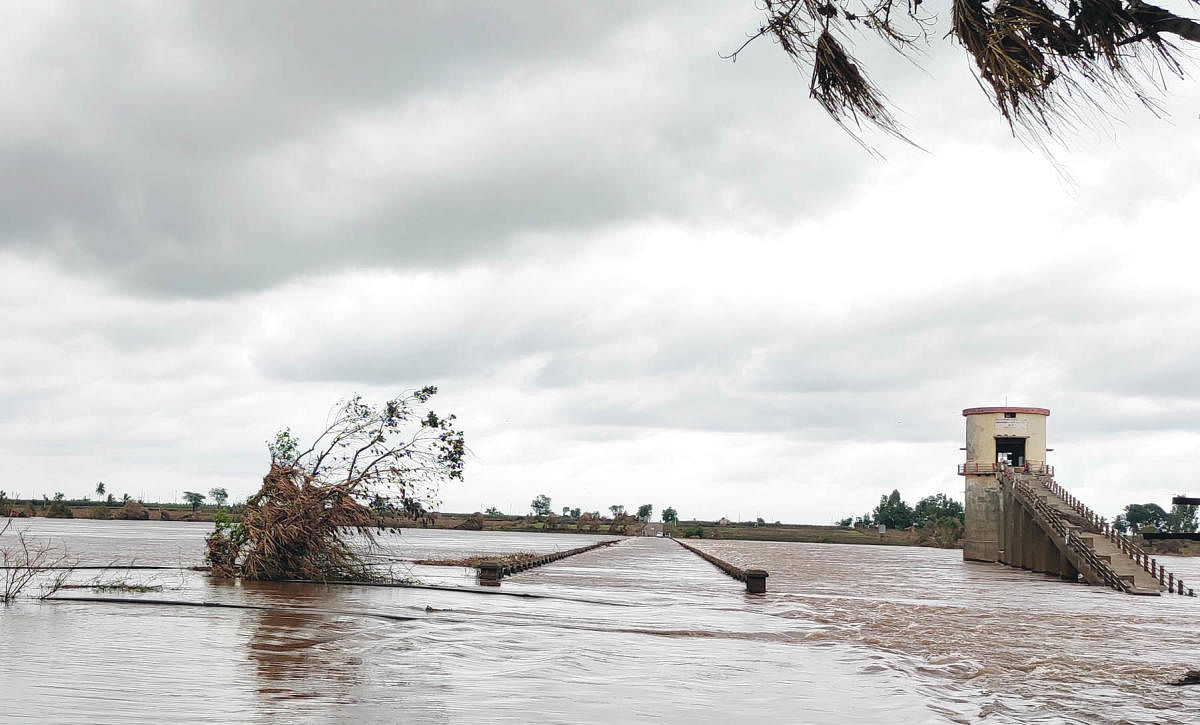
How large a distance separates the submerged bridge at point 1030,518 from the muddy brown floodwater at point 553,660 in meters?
17.8

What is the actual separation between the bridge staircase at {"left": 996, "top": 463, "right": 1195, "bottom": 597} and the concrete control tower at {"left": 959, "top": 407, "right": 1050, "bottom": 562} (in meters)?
0.80

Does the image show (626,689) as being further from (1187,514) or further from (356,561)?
(1187,514)

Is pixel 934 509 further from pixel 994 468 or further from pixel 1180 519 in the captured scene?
pixel 994 468

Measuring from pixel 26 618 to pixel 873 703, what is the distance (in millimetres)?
11682

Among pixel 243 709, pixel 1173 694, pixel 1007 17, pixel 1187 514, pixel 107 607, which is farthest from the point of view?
pixel 1187 514

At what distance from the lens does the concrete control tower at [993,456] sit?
5909 cm

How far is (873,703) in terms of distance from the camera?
11094 millimetres

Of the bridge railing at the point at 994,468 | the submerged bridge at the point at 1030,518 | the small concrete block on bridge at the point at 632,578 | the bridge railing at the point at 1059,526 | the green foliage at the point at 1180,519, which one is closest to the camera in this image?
the small concrete block on bridge at the point at 632,578

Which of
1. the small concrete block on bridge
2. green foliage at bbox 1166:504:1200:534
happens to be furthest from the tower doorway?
green foliage at bbox 1166:504:1200:534

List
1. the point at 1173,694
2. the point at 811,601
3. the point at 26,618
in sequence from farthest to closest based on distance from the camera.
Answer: the point at 811,601, the point at 26,618, the point at 1173,694

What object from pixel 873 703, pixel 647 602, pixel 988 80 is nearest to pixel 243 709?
pixel 873 703

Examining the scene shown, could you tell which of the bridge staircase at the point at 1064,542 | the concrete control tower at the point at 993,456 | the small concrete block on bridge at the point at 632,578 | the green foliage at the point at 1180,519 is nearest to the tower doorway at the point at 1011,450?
the concrete control tower at the point at 993,456

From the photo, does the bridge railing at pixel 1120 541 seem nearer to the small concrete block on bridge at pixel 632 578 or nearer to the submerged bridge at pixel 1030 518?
the submerged bridge at pixel 1030 518

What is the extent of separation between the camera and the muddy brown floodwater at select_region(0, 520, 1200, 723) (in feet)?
31.5
